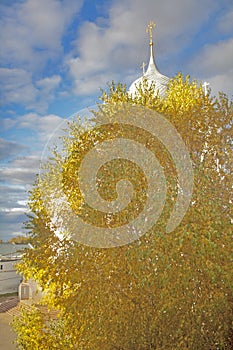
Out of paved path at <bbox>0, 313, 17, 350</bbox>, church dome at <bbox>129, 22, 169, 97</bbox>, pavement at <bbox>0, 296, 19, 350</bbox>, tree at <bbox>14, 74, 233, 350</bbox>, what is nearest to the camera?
tree at <bbox>14, 74, 233, 350</bbox>

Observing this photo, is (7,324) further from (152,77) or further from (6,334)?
(152,77)

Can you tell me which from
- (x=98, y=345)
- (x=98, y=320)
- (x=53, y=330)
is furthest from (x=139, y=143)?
(x=53, y=330)

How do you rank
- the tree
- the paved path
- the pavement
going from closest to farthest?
1. the tree
2. the paved path
3. the pavement

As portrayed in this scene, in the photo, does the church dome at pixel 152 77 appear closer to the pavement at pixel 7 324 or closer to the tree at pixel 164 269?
the tree at pixel 164 269

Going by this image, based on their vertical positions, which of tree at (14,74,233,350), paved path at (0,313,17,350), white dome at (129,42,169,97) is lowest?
paved path at (0,313,17,350)

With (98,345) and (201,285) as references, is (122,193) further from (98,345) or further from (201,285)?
(98,345)

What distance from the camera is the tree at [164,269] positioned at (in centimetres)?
661

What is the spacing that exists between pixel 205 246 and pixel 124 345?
2586 millimetres

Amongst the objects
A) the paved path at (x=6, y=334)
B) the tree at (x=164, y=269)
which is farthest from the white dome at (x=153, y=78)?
the paved path at (x=6, y=334)

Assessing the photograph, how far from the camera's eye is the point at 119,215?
7.54m

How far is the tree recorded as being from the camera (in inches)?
260

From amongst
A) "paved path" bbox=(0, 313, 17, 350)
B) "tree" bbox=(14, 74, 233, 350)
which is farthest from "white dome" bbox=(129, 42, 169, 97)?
"paved path" bbox=(0, 313, 17, 350)

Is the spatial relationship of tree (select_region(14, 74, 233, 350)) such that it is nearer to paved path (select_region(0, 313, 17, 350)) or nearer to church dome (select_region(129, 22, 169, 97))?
paved path (select_region(0, 313, 17, 350))

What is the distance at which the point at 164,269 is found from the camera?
6.60 m
